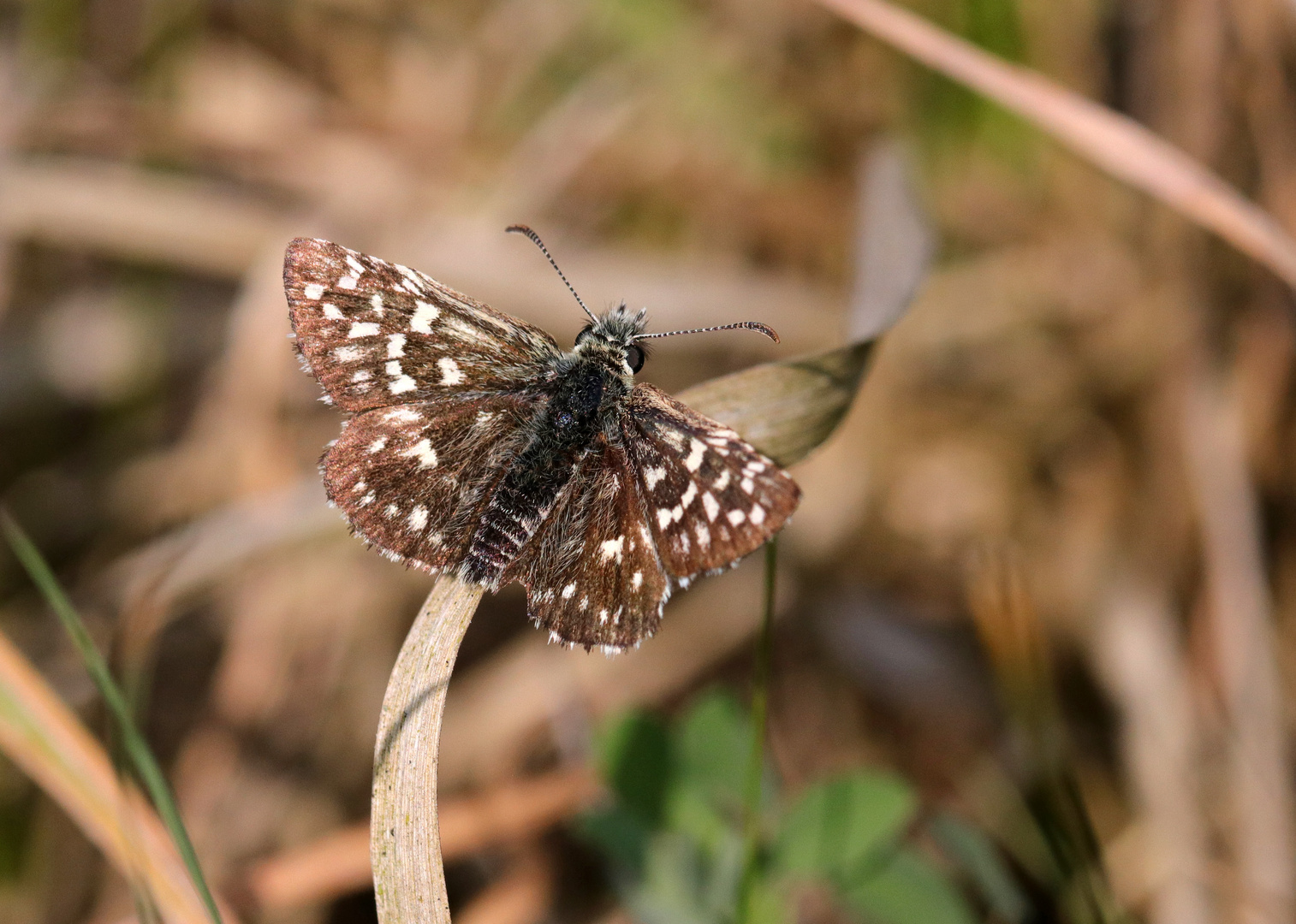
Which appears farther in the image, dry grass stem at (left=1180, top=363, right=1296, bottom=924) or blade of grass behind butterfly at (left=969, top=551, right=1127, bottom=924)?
dry grass stem at (left=1180, top=363, right=1296, bottom=924)

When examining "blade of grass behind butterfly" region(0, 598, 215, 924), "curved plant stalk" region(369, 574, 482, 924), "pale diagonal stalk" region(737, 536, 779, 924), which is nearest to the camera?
"curved plant stalk" region(369, 574, 482, 924)

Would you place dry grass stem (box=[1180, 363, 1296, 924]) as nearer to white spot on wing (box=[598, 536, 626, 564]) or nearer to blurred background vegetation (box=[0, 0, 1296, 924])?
blurred background vegetation (box=[0, 0, 1296, 924])

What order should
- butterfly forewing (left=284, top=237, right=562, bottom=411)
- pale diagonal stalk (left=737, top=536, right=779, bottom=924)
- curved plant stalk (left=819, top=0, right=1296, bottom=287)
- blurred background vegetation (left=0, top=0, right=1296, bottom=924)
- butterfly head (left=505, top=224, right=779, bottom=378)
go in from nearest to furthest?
pale diagonal stalk (left=737, top=536, right=779, bottom=924) → butterfly forewing (left=284, top=237, right=562, bottom=411) → butterfly head (left=505, top=224, right=779, bottom=378) → curved plant stalk (left=819, top=0, right=1296, bottom=287) → blurred background vegetation (left=0, top=0, right=1296, bottom=924)

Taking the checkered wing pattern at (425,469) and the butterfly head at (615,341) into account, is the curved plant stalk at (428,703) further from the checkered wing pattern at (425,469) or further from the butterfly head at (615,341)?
the butterfly head at (615,341)

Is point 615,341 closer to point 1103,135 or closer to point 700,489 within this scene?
point 700,489

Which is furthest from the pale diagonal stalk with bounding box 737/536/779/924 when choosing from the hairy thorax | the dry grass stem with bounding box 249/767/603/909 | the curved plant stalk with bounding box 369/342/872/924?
the dry grass stem with bounding box 249/767/603/909

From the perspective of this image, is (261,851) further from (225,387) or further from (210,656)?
(225,387)
